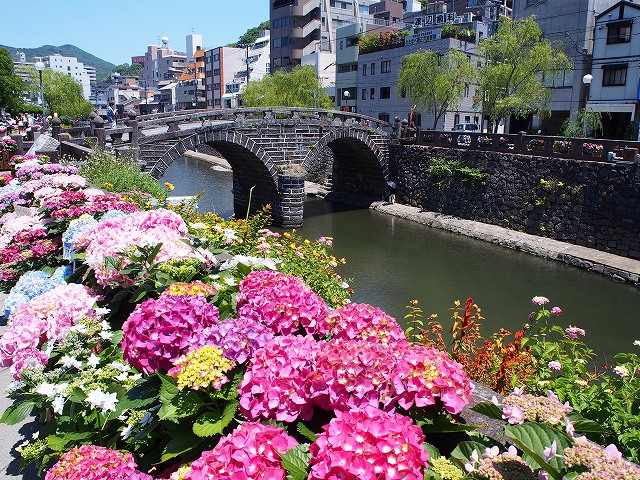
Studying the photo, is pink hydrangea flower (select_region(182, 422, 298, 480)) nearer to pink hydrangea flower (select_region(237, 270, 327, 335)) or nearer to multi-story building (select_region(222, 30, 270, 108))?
pink hydrangea flower (select_region(237, 270, 327, 335))

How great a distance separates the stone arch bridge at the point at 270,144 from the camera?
19109 millimetres

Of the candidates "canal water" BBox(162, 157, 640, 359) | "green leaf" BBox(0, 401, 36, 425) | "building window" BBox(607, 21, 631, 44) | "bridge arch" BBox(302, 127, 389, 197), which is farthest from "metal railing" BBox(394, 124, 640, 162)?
"green leaf" BBox(0, 401, 36, 425)

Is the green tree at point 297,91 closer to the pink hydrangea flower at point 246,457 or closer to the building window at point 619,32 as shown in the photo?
the building window at point 619,32

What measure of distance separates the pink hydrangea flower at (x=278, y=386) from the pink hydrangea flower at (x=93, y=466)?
49 cm

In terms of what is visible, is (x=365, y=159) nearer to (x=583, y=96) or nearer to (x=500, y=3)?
(x=583, y=96)

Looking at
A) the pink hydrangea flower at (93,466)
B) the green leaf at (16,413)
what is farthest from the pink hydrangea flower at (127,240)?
the pink hydrangea flower at (93,466)

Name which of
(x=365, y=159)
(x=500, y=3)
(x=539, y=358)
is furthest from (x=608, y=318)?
(x=500, y=3)

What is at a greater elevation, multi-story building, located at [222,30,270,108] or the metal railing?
multi-story building, located at [222,30,270,108]

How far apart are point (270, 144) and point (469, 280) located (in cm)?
1034

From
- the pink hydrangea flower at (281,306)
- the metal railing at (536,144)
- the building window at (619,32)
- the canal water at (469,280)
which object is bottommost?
the canal water at (469,280)

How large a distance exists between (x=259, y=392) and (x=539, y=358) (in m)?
3.64

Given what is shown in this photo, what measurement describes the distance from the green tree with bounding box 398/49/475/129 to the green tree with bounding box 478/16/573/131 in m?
2.68

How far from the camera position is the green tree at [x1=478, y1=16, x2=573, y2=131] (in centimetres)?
2338

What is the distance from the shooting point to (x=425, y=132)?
2473cm
